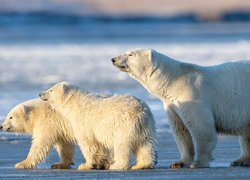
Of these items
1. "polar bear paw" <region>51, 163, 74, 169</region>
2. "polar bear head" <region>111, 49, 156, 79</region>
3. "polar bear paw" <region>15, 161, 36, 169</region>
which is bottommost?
"polar bear paw" <region>51, 163, 74, 169</region>

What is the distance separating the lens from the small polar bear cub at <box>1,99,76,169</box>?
1182cm

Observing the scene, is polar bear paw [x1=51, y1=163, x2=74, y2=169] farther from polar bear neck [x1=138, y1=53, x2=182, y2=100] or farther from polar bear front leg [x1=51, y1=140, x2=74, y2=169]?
polar bear neck [x1=138, y1=53, x2=182, y2=100]

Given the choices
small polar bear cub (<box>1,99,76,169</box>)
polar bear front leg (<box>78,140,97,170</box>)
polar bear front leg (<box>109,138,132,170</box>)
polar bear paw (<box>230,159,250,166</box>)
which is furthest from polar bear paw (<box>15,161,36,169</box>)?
polar bear paw (<box>230,159,250,166</box>)

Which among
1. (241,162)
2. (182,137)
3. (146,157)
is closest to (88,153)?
(146,157)

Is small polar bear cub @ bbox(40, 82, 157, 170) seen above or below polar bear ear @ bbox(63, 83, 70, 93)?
below

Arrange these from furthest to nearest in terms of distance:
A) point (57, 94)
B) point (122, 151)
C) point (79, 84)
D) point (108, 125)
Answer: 1. point (79, 84)
2. point (57, 94)
3. point (108, 125)
4. point (122, 151)

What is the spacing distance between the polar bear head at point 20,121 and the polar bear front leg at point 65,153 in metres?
0.47

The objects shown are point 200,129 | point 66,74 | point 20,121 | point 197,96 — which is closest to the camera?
point 200,129

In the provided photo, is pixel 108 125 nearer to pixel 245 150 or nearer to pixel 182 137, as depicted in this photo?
pixel 182 137

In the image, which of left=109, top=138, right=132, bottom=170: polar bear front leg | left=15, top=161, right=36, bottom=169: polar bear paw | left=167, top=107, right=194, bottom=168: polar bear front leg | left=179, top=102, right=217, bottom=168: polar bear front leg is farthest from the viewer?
left=167, top=107, right=194, bottom=168: polar bear front leg

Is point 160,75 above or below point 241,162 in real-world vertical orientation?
above

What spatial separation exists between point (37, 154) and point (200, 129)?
191 centimetres

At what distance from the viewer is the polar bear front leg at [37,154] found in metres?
11.7

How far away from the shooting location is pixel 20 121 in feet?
40.3
